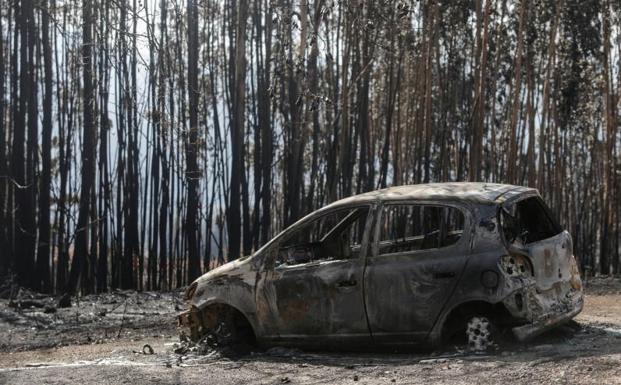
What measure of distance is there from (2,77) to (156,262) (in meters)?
3.57

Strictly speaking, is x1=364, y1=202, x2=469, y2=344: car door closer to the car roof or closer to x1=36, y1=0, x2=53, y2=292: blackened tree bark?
the car roof

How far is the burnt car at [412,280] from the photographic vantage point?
23.1 ft

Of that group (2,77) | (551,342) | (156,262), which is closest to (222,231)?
(156,262)

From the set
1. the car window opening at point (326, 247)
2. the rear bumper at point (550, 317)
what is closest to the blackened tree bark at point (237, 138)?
the car window opening at point (326, 247)

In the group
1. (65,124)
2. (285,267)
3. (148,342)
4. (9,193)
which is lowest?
(148,342)

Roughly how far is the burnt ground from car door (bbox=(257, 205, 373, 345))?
0.19 m

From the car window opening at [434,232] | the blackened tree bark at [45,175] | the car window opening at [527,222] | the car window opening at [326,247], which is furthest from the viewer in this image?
the blackened tree bark at [45,175]

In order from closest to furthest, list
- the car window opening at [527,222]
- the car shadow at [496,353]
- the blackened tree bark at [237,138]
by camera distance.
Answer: the car shadow at [496,353] < the car window opening at [527,222] < the blackened tree bark at [237,138]

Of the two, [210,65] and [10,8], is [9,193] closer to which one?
[10,8]

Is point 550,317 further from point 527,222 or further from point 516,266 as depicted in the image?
point 527,222

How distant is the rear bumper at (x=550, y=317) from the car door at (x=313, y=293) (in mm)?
1210

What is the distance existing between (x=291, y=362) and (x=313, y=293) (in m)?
0.58

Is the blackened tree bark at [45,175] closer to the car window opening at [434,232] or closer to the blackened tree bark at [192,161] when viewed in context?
the blackened tree bark at [192,161]

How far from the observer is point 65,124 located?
14.7 metres
